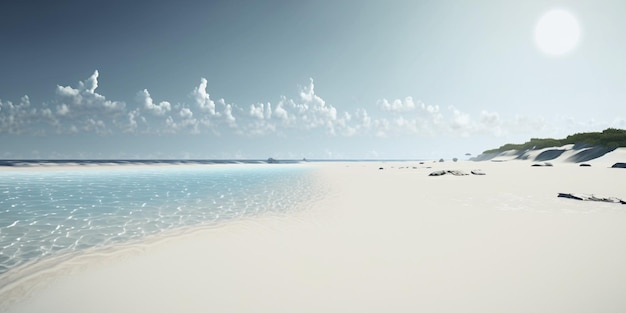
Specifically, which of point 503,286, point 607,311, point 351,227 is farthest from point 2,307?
point 607,311

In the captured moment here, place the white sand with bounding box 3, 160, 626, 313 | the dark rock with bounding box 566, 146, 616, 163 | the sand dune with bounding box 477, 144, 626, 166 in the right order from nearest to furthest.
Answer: the white sand with bounding box 3, 160, 626, 313 < the sand dune with bounding box 477, 144, 626, 166 < the dark rock with bounding box 566, 146, 616, 163

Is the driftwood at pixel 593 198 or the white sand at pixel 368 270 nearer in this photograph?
the white sand at pixel 368 270

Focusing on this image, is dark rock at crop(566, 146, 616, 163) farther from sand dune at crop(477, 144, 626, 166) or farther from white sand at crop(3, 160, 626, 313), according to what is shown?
white sand at crop(3, 160, 626, 313)

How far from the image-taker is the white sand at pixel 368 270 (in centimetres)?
420

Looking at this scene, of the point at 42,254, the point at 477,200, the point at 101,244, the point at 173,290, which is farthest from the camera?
the point at 477,200

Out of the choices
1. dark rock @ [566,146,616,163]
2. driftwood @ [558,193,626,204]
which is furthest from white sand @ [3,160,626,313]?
dark rock @ [566,146,616,163]

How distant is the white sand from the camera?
4199 millimetres

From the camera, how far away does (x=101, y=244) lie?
7449mm

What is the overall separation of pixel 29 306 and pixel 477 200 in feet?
52.8

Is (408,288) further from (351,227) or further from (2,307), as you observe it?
(2,307)

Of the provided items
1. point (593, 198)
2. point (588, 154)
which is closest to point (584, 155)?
point (588, 154)

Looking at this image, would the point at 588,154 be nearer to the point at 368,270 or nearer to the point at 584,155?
the point at 584,155

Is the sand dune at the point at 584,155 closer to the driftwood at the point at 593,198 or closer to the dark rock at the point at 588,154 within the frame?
the dark rock at the point at 588,154

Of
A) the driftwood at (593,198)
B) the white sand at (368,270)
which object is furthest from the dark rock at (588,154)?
the white sand at (368,270)
